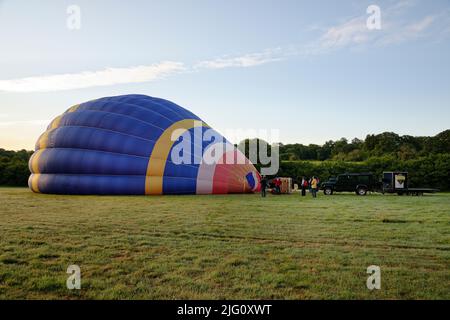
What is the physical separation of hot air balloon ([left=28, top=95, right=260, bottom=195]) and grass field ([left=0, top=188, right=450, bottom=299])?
7.64 m

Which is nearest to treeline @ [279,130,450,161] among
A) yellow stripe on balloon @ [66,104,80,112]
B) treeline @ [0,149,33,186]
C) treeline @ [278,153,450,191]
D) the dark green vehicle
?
treeline @ [278,153,450,191]

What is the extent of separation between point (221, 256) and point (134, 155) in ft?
42.6

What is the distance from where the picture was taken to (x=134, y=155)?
1825cm

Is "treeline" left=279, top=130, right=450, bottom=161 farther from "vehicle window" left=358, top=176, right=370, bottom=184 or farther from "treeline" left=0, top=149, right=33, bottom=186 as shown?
"treeline" left=0, top=149, right=33, bottom=186

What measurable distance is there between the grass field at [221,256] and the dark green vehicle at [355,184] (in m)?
13.1

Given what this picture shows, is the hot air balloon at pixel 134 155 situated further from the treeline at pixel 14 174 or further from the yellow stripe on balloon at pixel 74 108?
the treeline at pixel 14 174

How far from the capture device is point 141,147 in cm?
1834

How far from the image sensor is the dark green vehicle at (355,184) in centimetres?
2339

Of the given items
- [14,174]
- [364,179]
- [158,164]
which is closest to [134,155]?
[158,164]

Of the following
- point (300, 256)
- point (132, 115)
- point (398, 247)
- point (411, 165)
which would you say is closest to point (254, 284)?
point (300, 256)

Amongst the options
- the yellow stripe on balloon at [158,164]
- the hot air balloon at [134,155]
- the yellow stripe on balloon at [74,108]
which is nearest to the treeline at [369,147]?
the hot air balloon at [134,155]

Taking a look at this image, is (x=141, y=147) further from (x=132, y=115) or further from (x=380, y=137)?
(x=380, y=137)

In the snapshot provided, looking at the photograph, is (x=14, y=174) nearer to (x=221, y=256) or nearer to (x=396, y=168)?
(x=396, y=168)
